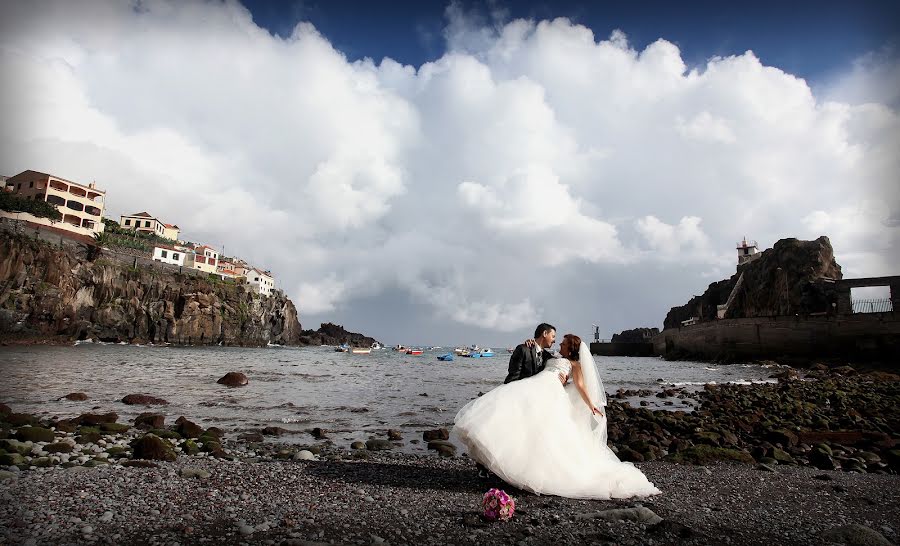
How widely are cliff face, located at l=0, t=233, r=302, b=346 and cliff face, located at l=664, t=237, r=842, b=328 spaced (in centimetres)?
11838

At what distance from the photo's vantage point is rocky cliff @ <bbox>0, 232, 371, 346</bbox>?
7038 cm

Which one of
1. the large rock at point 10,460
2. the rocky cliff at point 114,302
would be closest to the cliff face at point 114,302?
the rocky cliff at point 114,302

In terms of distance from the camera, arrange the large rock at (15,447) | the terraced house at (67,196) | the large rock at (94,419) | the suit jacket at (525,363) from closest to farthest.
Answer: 1. the suit jacket at (525,363)
2. the large rock at (15,447)
3. the large rock at (94,419)
4. the terraced house at (67,196)

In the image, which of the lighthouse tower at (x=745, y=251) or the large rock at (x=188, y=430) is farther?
the lighthouse tower at (x=745, y=251)

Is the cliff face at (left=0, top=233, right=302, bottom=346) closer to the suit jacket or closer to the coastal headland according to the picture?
the suit jacket

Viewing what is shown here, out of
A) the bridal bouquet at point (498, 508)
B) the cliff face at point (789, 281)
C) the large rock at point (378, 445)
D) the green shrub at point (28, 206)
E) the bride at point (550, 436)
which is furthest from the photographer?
the green shrub at point (28, 206)

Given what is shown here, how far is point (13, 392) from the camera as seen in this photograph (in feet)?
71.3

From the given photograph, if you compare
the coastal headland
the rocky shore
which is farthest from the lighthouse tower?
the rocky shore

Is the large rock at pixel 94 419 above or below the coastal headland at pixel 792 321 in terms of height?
below

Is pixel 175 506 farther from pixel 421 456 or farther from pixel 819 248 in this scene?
pixel 819 248

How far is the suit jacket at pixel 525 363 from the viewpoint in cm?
846

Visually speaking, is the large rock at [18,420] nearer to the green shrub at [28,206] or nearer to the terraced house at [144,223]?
the green shrub at [28,206]

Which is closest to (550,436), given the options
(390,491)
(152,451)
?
(390,491)

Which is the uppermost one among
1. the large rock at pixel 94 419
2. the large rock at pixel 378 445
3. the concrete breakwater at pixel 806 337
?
the concrete breakwater at pixel 806 337
